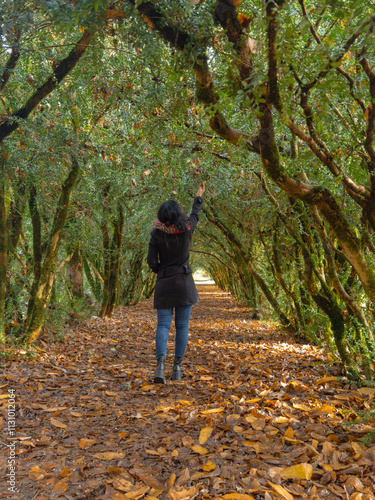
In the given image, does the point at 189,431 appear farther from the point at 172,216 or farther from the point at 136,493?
the point at 172,216

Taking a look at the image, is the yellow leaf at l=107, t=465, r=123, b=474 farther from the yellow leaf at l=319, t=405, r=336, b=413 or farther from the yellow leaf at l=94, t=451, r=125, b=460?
the yellow leaf at l=319, t=405, r=336, b=413

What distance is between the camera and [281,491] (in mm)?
2072

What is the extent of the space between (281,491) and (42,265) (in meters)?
5.08

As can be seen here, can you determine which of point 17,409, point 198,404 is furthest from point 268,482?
point 17,409

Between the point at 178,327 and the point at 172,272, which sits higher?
the point at 172,272

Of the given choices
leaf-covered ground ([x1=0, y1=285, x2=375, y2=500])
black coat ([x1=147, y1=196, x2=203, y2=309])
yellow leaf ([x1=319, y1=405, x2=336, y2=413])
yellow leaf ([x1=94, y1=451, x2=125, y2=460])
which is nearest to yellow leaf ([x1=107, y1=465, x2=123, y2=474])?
leaf-covered ground ([x1=0, y1=285, x2=375, y2=500])

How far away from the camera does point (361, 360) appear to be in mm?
4508

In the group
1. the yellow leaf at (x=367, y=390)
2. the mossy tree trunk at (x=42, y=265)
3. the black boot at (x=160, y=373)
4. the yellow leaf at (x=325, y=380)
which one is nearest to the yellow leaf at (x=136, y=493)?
the black boot at (x=160, y=373)

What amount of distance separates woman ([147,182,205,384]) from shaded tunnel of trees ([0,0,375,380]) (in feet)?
3.06

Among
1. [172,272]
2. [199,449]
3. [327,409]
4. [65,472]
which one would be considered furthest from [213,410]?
[172,272]

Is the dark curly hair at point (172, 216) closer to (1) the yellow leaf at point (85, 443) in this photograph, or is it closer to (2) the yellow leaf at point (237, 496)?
(1) the yellow leaf at point (85, 443)

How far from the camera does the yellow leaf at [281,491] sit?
80.4 inches

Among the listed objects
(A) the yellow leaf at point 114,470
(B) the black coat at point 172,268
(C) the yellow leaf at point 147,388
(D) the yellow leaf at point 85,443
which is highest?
(B) the black coat at point 172,268

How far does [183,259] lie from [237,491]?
2859 mm
